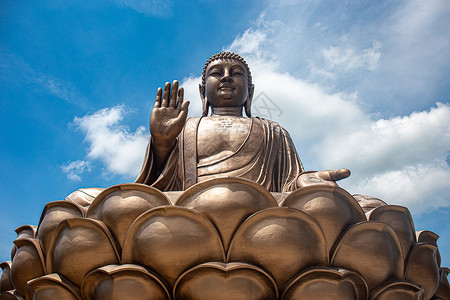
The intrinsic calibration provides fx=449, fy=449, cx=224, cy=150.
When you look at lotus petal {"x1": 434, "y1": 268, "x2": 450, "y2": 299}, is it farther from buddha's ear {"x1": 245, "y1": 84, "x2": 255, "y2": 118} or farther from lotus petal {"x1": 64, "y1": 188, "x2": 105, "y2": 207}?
lotus petal {"x1": 64, "y1": 188, "x2": 105, "y2": 207}

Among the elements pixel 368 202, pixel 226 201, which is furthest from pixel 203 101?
pixel 226 201

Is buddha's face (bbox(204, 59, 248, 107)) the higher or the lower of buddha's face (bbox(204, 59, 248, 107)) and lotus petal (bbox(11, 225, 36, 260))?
the higher

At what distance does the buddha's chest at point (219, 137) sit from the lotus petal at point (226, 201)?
2.04 meters

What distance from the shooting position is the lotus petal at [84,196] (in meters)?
4.54

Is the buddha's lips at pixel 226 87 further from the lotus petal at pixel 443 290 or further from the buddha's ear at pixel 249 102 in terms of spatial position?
the lotus petal at pixel 443 290

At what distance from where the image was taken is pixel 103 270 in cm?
328

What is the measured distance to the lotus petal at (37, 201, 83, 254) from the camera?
381cm

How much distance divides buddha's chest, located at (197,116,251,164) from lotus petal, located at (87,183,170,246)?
1.99 m

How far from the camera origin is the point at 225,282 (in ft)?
10.5

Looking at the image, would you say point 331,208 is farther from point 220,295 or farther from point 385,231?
point 220,295

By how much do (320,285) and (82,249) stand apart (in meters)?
1.81

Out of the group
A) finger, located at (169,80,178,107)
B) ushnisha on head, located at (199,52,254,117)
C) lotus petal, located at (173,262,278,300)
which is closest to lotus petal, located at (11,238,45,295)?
lotus petal, located at (173,262,278,300)

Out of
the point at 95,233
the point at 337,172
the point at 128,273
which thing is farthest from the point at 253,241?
the point at 337,172

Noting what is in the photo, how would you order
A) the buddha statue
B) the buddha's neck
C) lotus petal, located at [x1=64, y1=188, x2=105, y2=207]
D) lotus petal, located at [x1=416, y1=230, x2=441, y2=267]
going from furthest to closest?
1. the buddha's neck
2. the buddha statue
3. lotus petal, located at [x1=64, y1=188, x2=105, y2=207]
4. lotus petal, located at [x1=416, y1=230, x2=441, y2=267]
